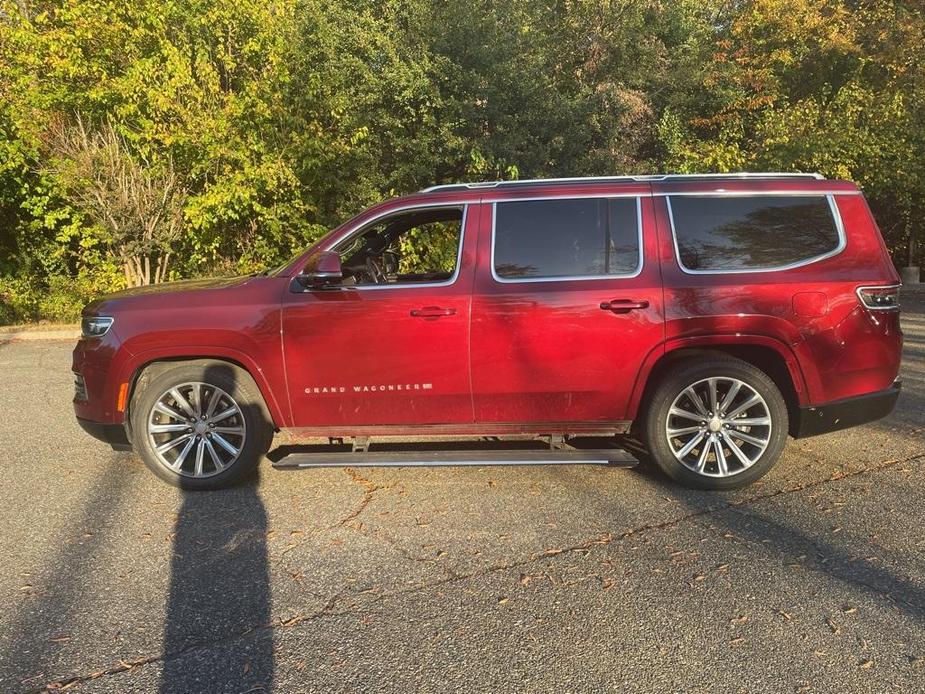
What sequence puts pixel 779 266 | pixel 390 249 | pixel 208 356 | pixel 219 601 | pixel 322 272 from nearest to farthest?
pixel 219 601
pixel 322 272
pixel 779 266
pixel 208 356
pixel 390 249

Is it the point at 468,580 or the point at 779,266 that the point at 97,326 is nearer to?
the point at 468,580

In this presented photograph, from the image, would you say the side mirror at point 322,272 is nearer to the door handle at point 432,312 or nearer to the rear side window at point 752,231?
the door handle at point 432,312

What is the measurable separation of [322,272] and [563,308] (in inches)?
58.7

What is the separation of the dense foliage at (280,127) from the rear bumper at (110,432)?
8.28 m

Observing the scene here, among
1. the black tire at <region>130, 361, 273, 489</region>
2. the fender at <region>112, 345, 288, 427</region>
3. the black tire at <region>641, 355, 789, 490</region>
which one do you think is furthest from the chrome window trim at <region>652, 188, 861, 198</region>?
the black tire at <region>130, 361, 273, 489</region>

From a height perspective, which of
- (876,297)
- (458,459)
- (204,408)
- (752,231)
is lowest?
(458,459)

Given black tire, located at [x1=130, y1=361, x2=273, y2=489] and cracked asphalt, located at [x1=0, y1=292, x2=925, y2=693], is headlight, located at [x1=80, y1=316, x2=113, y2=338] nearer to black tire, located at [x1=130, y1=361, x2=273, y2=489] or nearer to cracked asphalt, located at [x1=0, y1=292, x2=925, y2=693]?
black tire, located at [x1=130, y1=361, x2=273, y2=489]

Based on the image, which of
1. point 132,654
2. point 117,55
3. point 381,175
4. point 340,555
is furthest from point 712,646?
point 117,55

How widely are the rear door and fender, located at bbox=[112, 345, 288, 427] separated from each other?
1.32 metres

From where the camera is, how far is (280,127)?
42.3 ft

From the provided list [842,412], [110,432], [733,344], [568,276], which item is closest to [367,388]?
[568,276]

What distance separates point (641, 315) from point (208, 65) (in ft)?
34.8

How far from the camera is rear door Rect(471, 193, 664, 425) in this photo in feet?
14.1

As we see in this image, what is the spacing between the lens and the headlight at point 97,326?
4.46 meters
